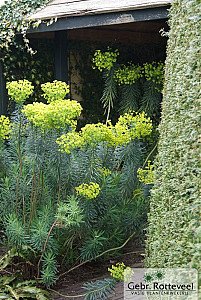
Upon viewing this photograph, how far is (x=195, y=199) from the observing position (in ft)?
6.46

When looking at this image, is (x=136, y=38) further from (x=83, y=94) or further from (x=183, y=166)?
(x=183, y=166)

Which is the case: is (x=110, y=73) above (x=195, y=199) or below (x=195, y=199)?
above

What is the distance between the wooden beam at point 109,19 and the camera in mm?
4273

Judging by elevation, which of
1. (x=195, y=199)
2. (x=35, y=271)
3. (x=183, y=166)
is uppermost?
(x=183, y=166)

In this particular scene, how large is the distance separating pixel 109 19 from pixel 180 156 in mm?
2898

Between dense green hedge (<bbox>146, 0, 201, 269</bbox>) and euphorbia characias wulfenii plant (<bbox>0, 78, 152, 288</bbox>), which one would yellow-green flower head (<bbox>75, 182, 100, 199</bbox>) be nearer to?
euphorbia characias wulfenii plant (<bbox>0, 78, 152, 288</bbox>)

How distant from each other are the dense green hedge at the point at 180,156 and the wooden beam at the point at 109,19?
5.33 feet

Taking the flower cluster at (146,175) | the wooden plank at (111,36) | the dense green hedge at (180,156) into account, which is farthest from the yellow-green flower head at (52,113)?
the wooden plank at (111,36)

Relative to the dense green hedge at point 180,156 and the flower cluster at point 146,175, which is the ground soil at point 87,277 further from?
the dense green hedge at point 180,156

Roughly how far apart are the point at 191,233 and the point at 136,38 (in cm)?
619

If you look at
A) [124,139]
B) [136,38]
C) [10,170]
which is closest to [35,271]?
[10,170]

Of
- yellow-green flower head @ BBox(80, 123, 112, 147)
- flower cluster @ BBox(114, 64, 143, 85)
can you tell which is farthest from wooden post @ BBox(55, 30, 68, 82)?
yellow-green flower head @ BBox(80, 123, 112, 147)

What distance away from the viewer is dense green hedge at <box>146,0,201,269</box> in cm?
201

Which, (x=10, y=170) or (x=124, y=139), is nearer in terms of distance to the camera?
(x=124, y=139)
